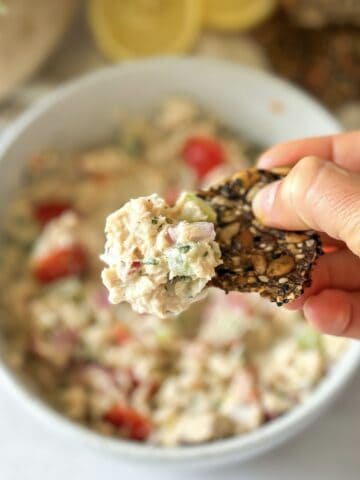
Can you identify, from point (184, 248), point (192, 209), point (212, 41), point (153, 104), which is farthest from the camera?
point (212, 41)

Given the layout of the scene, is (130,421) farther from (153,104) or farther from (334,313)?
(153,104)

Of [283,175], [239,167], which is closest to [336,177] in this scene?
[283,175]

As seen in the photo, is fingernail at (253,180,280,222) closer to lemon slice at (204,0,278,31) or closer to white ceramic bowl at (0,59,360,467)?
white ceramic bowl at (0,59,360,467)

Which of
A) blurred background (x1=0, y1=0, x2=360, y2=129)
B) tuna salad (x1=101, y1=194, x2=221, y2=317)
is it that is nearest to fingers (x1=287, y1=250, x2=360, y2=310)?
tuna salad (x1=101, y1=194, x2=221, y2=317)

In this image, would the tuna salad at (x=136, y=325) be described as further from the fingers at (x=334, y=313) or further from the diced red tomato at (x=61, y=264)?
the fingers at (x=334, y=313)

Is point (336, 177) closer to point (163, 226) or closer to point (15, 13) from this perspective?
point (163, 226)

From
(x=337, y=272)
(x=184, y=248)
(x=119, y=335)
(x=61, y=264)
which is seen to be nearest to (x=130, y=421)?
(x=119, y=335)
